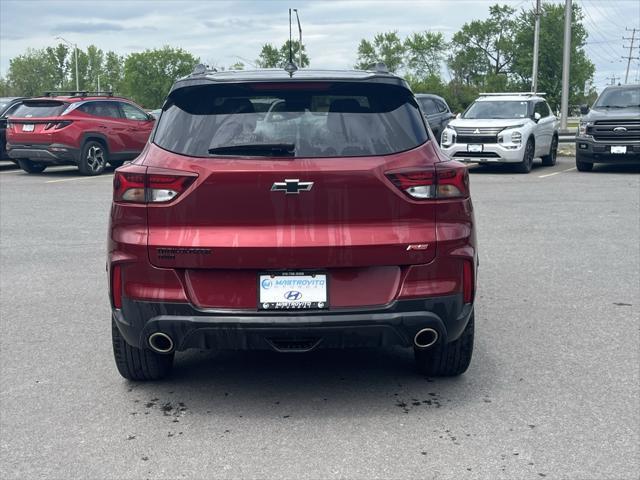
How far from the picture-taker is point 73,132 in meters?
19.6

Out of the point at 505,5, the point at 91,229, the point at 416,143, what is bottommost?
the point at 91,229

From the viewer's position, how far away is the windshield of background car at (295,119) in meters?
4.49

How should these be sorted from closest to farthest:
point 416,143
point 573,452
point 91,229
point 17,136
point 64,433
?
point 573,452, point 64,433, point 416,143, point 91,229, point 17,136

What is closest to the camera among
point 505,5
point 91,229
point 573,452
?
point 573,452

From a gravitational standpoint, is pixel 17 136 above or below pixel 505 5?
below

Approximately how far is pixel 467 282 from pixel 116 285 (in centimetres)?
182

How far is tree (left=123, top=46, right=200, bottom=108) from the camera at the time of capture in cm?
13650

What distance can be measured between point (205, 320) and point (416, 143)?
1.40 m

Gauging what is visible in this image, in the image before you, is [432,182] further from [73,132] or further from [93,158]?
[93,158]

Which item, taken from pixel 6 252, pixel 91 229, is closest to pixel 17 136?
pixel 91 229

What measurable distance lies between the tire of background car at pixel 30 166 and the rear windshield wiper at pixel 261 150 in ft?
57.1

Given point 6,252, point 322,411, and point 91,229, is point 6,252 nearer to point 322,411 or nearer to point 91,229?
point 91,229

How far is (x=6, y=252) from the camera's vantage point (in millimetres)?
9773

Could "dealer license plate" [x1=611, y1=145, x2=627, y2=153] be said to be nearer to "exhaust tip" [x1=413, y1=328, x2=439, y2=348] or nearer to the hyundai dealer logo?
"exhaust tip" [x1=413, y1=328, x2=439, y2=348]
